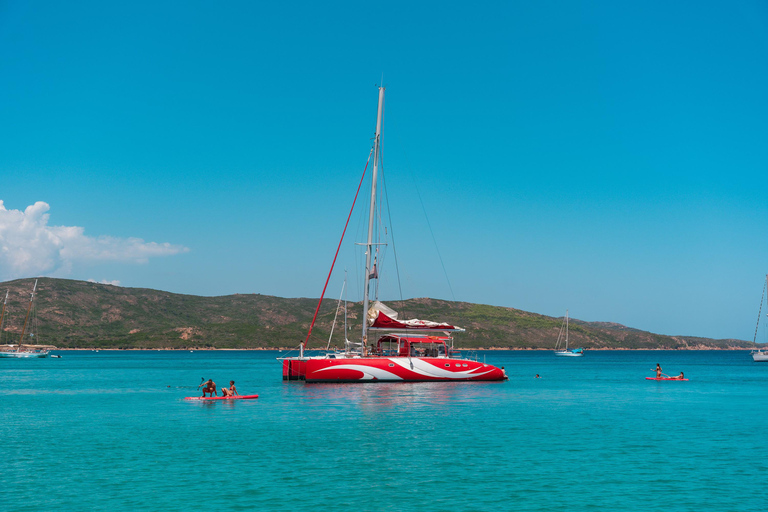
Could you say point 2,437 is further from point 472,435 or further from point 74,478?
point 472,435

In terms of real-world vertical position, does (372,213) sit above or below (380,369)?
above

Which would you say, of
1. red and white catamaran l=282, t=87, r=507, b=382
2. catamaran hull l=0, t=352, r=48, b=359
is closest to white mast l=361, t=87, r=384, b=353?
red and white catamaran l=282, t=87, r=507, b=382

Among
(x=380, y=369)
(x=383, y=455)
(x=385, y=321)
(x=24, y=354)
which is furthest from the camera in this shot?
(x=24, y=354)

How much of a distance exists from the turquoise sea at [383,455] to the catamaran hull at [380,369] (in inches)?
273

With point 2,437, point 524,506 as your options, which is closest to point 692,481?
point 524,506

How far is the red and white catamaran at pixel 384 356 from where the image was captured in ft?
165

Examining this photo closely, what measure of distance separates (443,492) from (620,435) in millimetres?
13813

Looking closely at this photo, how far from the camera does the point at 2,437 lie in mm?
27547

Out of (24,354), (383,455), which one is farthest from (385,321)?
(24,354)

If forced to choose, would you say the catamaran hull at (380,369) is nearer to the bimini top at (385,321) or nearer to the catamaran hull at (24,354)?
the bimini top at (385,321)

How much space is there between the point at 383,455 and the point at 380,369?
27095 millimetres

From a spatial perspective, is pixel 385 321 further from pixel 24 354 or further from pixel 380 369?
pixel 24 354

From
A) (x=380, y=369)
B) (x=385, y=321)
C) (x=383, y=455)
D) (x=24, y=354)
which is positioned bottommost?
(x=24, y=354)

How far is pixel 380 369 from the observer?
50531 mm
